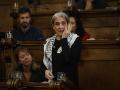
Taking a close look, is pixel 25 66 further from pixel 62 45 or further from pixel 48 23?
pixel 48 23

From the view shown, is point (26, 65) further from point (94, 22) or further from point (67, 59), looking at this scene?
point (94, 22)

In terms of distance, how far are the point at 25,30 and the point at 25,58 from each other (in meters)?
0.62

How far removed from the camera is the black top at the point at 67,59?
82.9 inches

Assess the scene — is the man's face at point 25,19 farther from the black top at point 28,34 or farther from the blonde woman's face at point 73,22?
the blonde woman's face at point 73,22

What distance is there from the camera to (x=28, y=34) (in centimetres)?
286

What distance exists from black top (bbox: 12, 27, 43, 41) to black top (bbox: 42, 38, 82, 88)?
67 centimetres

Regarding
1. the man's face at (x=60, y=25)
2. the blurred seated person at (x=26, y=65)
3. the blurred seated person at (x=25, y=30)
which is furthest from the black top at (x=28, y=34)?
the man's face at (x=60, y=25)

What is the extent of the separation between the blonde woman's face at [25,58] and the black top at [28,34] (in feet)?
1.77

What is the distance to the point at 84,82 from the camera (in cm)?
218

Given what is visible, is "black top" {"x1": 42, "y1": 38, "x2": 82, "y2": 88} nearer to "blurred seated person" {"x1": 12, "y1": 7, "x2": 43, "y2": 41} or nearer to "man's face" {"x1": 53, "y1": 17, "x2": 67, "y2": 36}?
"man's face" {"x1": 53, "y1": 17, "x2": 67, "y2": 36}

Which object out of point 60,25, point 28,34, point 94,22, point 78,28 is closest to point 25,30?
point 28,34

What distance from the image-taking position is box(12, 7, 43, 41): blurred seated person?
2.83 metres

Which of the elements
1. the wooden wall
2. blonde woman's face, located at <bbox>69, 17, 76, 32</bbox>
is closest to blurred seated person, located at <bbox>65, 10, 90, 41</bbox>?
blonde woman's face, located at <bbox>69, 17, 76, 32</bbox>

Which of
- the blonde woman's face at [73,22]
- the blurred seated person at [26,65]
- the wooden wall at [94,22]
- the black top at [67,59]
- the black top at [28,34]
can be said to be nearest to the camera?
the black top at [67,59]
